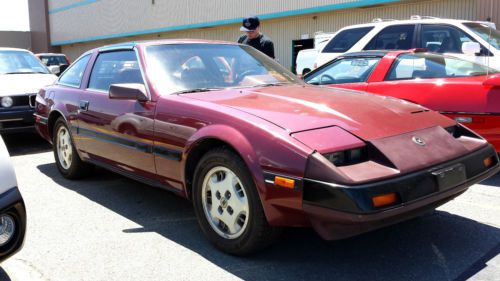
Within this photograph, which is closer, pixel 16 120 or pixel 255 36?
pixel 16 120

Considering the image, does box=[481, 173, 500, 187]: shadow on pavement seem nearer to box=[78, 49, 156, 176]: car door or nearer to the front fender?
the front fender

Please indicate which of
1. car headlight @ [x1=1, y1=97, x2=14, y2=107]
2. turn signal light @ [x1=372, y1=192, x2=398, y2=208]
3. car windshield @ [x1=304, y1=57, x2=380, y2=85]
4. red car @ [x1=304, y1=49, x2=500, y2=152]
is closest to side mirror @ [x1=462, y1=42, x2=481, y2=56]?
red car @ [x1=304, y1=49, x2=500, y2=152]

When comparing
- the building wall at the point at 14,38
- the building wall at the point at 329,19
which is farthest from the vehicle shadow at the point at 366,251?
the building wall at the point at 14,38

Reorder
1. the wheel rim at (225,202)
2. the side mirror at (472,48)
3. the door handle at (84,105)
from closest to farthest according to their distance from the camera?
the wheel rim at (225,202)
the door handle at (84,105)
the side mirror at (472,48)

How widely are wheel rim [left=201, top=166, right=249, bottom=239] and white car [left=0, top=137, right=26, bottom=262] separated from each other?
3.75 feet

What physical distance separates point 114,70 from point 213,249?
2.12 metres

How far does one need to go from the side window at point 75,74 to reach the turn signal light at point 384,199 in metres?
3.57

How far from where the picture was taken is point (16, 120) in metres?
6.75

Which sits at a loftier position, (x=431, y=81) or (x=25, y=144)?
(x=431, y=81)

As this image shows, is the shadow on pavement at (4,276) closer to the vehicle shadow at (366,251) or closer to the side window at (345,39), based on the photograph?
the vehicle shadow at (366,251)

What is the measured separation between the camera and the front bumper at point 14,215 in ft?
8.38

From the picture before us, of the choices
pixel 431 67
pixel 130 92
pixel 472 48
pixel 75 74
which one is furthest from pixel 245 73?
pixel 472 48

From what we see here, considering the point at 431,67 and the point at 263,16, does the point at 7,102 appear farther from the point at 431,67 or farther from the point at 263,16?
the point at 263,16

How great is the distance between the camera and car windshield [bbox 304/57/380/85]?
5773 millimetres
